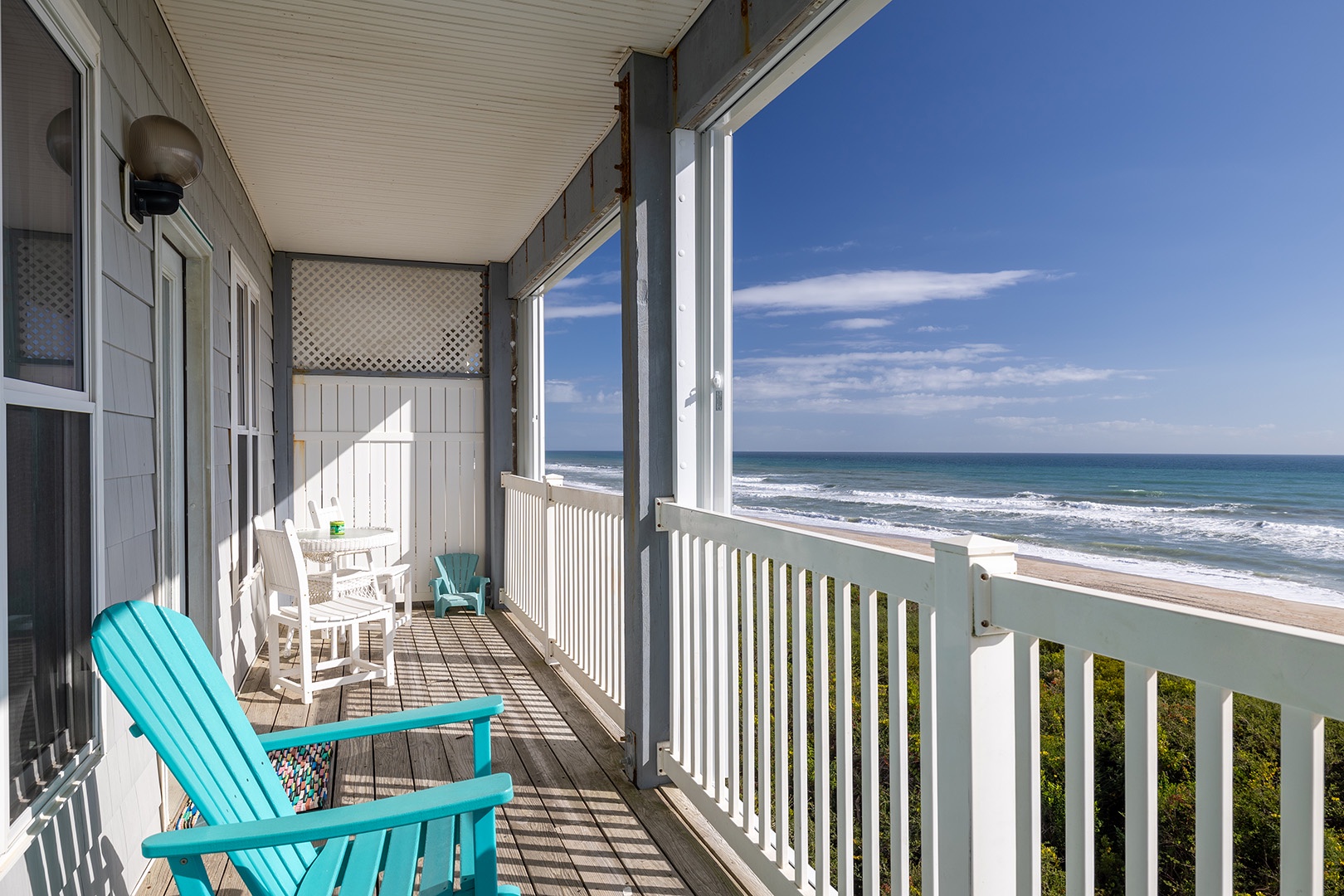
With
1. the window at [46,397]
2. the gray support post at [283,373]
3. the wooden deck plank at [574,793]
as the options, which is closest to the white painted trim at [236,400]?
the gray support post at [283,373]

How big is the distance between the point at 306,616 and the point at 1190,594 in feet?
12.0

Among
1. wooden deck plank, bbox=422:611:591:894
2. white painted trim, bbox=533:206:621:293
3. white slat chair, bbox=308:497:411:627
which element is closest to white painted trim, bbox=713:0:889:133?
white painted trim, bbox=533:206:621:293

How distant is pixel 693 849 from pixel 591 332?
897 inches

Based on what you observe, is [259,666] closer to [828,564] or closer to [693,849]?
[693,849]

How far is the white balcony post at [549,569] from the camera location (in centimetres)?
Result: 439

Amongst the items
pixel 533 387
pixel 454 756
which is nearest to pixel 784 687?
pixel 454 756

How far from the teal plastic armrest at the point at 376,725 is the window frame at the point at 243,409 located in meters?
→ 2.37

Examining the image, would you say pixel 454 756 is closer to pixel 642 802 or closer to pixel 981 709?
pixel 642 802

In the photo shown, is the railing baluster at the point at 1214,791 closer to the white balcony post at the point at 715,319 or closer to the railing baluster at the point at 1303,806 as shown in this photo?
the railing baluster at the point at 1303,806

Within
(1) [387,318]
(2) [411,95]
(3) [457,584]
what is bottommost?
(3) [457,584]

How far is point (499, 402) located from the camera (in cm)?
598

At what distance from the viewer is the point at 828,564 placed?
5.98ft

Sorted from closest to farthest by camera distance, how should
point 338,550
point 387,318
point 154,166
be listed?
point 154,166 → point 338,550 → point 387,318

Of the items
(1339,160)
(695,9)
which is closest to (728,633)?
(1339,160)
